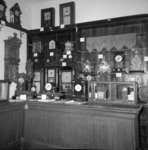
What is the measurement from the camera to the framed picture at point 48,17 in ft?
15.1

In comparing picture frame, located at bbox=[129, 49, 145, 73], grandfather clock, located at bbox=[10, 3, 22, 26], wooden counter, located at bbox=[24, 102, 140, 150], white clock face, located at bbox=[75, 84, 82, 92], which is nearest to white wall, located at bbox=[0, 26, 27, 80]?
grandfather clock, located at bbox=[10, 3, 22, 26]

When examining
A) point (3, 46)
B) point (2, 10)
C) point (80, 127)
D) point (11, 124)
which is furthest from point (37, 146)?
point (2, 10)

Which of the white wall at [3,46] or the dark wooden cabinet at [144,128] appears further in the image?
the white wall at [3,46]

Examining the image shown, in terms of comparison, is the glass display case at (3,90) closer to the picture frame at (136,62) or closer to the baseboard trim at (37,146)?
the baseboard trim at (37,146)

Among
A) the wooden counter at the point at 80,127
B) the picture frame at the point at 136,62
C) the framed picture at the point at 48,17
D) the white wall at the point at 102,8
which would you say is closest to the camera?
the wooden counter at the point at 80,127

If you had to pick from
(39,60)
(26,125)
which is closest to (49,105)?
(26,125)

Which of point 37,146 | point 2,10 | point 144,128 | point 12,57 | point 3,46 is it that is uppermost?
point 2,10

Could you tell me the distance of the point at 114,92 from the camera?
281 cm

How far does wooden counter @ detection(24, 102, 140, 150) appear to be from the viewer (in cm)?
251

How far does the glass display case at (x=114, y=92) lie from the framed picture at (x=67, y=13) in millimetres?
2023

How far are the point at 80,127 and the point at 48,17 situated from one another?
2950 mm

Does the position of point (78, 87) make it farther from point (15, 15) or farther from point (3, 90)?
point (15, 15)

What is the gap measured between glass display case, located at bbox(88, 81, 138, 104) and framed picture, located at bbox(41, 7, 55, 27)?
233 cm

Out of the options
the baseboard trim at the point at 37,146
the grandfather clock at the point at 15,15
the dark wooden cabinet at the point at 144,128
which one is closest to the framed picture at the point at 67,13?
the grandfather clock at the point at 15,15
